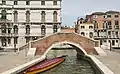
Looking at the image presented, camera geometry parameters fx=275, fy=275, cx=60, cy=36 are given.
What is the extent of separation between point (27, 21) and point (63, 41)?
821 inches

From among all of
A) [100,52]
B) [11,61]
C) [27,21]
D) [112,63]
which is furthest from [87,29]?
[112,63]

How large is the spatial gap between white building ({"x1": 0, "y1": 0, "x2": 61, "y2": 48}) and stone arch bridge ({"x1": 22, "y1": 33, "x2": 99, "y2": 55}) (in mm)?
19501

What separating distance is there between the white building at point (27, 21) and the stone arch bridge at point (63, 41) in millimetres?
19501

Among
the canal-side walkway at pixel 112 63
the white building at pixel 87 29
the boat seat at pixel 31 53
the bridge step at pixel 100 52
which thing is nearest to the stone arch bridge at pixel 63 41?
the bridge step at pixel 100 52

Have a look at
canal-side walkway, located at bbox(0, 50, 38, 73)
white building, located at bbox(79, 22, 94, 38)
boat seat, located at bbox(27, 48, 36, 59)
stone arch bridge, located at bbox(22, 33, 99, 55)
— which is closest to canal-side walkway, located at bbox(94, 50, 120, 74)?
stone arch bridge, located at bbox(22, 33, 99, 55)

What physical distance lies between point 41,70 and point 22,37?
31.6 meters

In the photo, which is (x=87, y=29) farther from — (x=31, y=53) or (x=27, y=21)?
(x=31, y=53)

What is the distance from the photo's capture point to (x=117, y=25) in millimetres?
61812

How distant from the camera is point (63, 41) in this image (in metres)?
32.9

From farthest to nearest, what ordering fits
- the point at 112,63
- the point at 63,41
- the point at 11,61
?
the point at 63,41 < the point at 11,61 < the point at 112,63

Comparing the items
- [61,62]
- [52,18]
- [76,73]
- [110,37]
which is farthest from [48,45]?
[110,37]

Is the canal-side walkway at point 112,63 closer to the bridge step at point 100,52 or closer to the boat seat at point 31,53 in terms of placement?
the bridge step at point 100,52

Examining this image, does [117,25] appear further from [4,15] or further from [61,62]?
[61,62]

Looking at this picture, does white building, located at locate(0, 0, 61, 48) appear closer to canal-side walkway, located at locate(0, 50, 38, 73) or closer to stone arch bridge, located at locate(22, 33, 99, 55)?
stone arch bridge, located at locate(22, 33, 99, 55)
